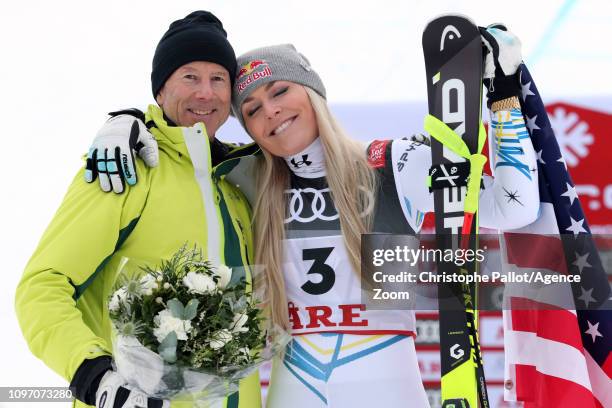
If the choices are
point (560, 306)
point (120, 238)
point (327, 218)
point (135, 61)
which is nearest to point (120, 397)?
point (120, 238)

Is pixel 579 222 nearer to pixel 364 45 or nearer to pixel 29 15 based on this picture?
pixel 364 45

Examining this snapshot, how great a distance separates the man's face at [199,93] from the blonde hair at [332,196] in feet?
0.79

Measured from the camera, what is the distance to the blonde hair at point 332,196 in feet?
7.87

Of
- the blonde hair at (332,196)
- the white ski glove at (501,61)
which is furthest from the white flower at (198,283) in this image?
the white ski glove at (501,61)

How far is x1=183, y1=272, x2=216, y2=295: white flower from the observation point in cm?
176

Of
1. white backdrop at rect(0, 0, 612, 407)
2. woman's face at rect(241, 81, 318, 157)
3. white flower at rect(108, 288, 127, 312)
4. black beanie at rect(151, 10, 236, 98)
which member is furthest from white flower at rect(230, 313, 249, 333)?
white backdrop at rect(0, 0, 612, 407)

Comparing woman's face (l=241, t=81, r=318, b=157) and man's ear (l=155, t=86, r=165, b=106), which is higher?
man's ear (l=155, t=86, r=165, b=106)

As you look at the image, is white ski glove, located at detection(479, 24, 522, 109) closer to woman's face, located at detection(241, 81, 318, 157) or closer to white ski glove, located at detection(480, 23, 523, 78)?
white ski glove, located at detection(480, 23, 523, 78)

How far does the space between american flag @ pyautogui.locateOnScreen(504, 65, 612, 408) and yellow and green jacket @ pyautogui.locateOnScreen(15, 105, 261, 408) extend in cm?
97

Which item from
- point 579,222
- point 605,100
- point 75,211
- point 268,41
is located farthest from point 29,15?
point 579,222

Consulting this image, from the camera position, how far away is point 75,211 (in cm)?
225

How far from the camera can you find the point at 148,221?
235cm

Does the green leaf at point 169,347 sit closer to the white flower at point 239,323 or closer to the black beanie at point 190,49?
the white flower at point 239,323

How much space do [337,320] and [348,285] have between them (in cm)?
12
